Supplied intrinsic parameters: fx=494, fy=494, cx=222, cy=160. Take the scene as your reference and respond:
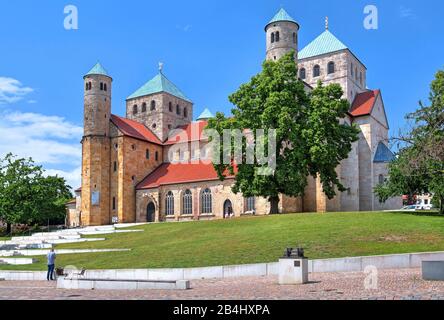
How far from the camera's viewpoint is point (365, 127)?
5650cm

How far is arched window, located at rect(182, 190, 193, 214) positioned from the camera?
193 ft

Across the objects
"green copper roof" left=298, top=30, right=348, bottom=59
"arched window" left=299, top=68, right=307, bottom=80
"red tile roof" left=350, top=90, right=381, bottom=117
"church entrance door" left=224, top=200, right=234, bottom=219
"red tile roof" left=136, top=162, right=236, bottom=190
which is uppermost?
"green copper roof" left=298, top=30, right=348, bottom=59

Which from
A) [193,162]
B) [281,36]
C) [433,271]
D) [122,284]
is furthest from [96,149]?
[433,271]

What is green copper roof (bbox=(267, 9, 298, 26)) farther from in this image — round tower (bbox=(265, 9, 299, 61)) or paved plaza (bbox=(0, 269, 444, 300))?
paved plaza (bbox=(0, 269, 444, 300))

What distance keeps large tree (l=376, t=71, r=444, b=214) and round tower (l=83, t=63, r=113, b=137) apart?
123 feet

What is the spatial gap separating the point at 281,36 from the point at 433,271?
43293 millimetres

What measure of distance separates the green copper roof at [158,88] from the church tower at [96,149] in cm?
1241

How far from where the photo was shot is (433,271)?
1562 cm

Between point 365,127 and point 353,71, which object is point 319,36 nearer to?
point 353,71

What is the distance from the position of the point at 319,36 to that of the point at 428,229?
44284mm

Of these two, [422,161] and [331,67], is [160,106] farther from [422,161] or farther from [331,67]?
[422,161]

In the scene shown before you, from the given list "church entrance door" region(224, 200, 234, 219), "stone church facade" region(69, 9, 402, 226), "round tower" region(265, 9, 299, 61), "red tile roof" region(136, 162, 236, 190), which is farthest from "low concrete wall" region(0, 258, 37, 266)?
"round tower" region(265, 9, 299, 61)

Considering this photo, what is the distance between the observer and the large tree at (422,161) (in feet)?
107

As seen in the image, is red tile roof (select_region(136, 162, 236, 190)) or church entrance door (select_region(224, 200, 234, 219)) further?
red tile roof (select_region(136, 162, 236, 190))
